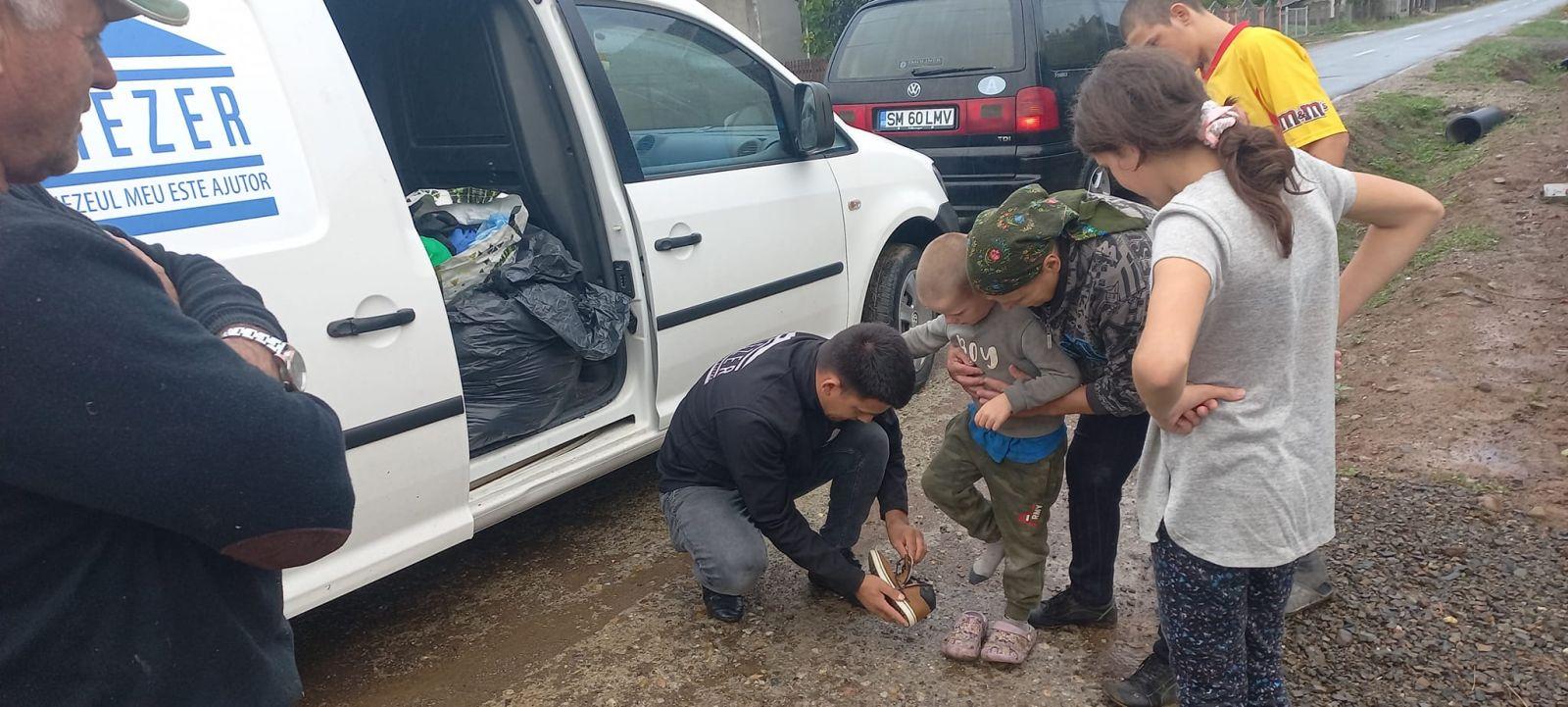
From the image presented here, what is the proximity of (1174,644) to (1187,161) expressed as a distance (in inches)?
37.0

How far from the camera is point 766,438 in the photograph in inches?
95.7

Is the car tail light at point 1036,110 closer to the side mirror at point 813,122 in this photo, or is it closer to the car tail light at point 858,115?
the car tail light at point 858,115

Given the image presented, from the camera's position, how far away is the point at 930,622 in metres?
2.66

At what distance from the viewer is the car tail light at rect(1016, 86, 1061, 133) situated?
18.3ft

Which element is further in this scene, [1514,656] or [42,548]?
[1514,656]

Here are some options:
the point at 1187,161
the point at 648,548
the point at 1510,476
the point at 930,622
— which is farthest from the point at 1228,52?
the point at 648,548

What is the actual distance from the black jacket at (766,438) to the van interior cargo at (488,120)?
0.52m

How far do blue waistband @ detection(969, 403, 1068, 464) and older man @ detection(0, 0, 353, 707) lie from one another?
171 cm

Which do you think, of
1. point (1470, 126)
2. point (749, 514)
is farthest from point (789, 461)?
point (1470, 126)

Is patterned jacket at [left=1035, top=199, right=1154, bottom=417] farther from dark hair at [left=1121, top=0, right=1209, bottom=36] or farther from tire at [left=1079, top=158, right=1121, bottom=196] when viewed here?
tire at [left=1079, top=158, right=1121, bottom=196]

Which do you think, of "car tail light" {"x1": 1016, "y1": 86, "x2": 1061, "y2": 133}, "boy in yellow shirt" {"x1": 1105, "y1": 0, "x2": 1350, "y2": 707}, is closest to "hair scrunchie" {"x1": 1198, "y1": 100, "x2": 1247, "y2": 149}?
"boy in yellow shirt" {"x1": 1105, "y1": 0, "x2": 1350, "y2": 707}

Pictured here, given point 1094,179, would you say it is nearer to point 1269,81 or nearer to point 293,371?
point 1269,81

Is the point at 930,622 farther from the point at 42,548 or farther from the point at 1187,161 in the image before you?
the point at 42,548

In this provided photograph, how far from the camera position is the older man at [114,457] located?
0.89 metres
